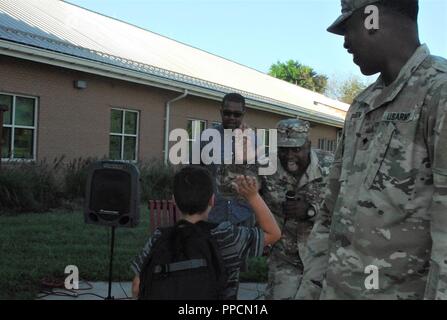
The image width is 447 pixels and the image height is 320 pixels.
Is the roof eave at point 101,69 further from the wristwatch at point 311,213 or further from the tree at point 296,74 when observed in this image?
the tree at point 296,74

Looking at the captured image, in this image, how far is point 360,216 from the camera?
6.05 feet

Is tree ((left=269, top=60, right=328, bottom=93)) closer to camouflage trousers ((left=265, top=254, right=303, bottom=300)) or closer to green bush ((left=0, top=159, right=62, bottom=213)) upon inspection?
green bush ((left=0, top=159, right=62, bottom=213))

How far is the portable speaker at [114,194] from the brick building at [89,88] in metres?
7.35

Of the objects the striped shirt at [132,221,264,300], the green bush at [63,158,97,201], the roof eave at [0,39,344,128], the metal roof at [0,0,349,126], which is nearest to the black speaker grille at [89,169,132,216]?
the striped shirt at [132,221,264,300]

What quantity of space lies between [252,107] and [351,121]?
18057mm

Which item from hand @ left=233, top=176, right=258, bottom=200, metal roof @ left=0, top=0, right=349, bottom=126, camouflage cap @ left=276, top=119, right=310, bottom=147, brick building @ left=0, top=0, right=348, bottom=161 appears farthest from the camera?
metal roof @ left=0, top=0, right=349, bottom=126

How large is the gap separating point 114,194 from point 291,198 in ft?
4.82

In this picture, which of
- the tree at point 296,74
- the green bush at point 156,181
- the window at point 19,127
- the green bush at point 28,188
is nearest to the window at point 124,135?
the green bush at point 156,181

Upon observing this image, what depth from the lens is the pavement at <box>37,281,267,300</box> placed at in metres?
5.03

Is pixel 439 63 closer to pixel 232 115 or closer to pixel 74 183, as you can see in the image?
pixel 232 115

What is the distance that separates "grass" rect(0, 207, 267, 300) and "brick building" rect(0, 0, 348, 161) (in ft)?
11.9
